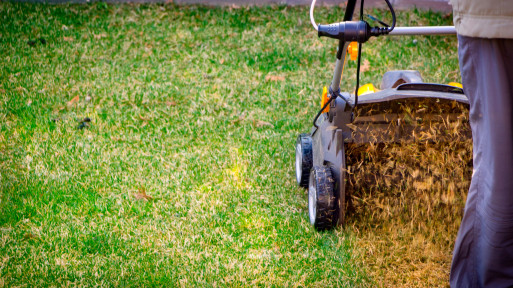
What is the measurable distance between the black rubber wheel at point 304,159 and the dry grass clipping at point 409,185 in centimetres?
48

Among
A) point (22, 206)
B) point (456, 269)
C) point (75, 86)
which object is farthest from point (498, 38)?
point (75, 86)

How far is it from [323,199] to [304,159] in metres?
0.61

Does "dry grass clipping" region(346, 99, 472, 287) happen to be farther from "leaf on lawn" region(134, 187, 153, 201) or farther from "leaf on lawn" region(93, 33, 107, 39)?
"leaf on lawn" region(93, 33, 107, 39)

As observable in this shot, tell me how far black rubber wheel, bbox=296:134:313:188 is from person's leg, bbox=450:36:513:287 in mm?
1402

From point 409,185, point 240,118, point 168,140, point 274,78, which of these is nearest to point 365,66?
point 274,78

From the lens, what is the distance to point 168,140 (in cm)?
423

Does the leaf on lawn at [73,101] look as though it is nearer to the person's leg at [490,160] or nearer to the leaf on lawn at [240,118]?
the leaf on lawn at [240,118]

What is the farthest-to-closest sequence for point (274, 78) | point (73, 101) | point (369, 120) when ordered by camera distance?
point (274, 78)
point (73, 101)
point (369, 120)

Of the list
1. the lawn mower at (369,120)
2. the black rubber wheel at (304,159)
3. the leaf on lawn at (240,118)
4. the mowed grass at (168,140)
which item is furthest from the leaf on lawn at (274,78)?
the lawn mower at (369,120)

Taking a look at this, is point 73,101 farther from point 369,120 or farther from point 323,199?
point 369,120

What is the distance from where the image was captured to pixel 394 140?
2.86 m

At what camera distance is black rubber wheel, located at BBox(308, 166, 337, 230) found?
288 cm

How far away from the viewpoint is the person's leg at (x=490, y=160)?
1.90 meters

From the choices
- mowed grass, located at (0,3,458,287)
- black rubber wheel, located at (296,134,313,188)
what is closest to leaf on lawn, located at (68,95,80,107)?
mowed grass, located at (0,3,458,287)
